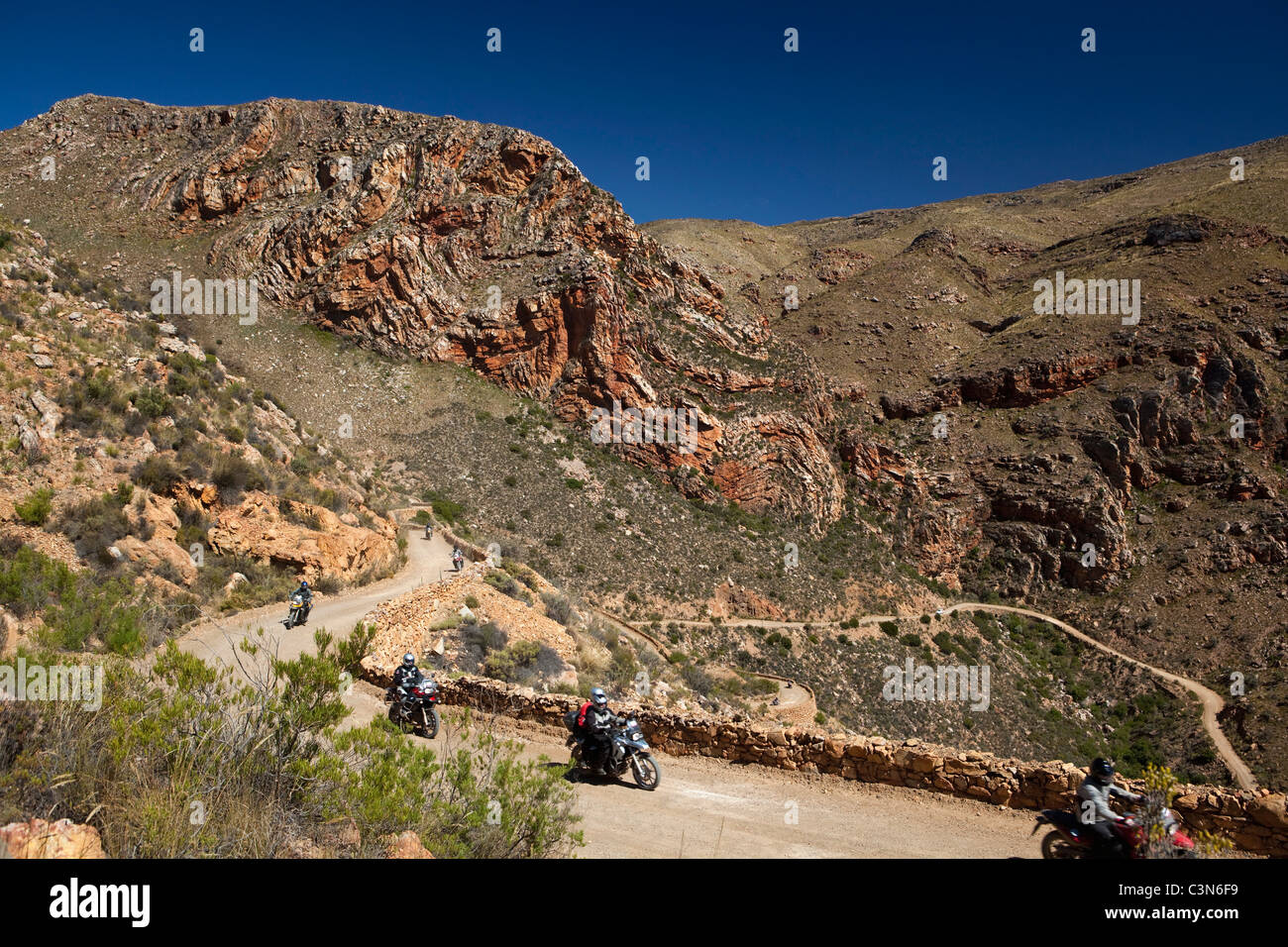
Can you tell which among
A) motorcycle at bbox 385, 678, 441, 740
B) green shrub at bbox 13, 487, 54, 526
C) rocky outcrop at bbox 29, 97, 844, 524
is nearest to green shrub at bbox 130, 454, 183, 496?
green shrub at bbox 13, 487, 54, 526

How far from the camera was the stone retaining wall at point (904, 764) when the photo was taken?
5.70 meters

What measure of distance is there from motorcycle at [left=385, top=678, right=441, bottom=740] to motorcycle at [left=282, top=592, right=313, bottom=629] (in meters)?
4.97

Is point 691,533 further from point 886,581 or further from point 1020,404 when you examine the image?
point 1020,404

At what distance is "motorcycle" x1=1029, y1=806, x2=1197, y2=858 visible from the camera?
4688 mm

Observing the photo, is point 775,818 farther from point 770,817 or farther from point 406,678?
point 406,678

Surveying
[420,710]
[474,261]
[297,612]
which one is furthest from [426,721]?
[474,261]

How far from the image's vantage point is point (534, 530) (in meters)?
29.4

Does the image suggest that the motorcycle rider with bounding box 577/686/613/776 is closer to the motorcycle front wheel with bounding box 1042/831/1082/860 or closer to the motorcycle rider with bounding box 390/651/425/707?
the motorcycle rider with bounding box 390/651/425/707

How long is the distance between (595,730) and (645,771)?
764mm

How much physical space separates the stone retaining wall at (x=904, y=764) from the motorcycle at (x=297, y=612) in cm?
531

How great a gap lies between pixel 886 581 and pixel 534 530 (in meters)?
20.8

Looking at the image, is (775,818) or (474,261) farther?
(474,261)

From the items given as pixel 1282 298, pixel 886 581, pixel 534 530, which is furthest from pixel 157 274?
pixel 1282 298

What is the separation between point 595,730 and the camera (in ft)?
24.0
